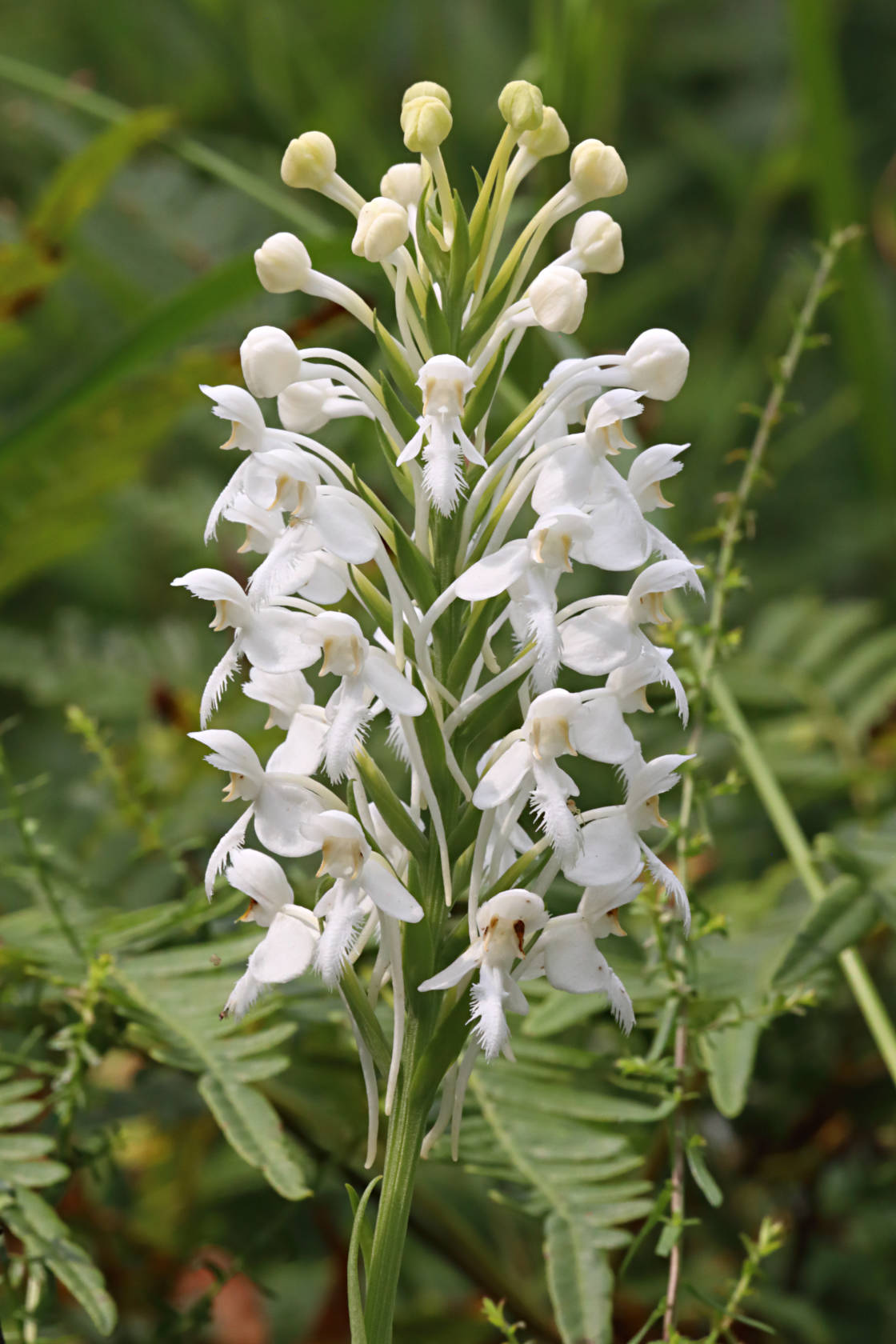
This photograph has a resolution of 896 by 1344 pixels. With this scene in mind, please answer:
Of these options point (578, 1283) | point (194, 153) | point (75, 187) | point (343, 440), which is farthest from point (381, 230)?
point (343, 440)

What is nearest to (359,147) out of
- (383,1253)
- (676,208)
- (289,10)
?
(289,10)

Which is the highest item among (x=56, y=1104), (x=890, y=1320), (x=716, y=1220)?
(x=56, y=1104)

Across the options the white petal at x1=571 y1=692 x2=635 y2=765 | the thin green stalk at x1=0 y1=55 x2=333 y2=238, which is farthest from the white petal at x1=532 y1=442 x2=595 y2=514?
the thin green stalk at x1=0 y1=55 x2=333 y2=238

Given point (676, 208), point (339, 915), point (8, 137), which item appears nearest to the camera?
point (339, 915)

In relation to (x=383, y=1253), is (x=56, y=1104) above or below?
above

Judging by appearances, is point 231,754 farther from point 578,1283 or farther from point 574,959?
point 578,1283

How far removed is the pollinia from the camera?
66 centimetres

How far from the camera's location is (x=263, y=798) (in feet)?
2.27

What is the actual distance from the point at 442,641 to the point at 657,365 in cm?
19

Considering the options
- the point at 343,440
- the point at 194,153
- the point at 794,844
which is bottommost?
the point at 794,844

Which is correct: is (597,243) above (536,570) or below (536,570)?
above

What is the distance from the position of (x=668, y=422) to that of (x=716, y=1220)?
1450mm

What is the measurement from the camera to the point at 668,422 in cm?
237

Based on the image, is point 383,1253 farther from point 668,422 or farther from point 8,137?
point 8,137
